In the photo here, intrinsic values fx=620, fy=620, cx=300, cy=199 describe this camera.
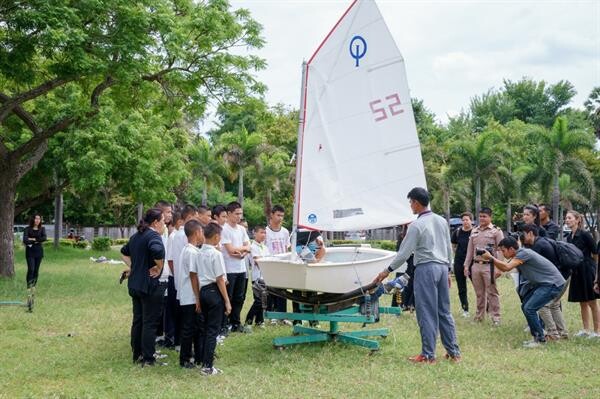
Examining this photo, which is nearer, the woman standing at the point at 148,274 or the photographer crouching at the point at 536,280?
the woman standing at the point at 148,274

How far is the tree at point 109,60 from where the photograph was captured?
1243 cm

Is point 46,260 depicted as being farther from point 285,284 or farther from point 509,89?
point 509,89

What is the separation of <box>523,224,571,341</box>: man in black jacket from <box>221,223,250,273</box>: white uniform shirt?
13.5 ft

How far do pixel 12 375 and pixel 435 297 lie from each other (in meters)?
4.77

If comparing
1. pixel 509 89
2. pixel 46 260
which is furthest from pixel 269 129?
pixel 509 89

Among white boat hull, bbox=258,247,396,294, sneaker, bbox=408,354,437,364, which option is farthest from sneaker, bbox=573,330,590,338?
white boat hull, bbox=258,247,396,294

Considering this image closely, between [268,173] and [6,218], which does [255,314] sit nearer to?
[6,218]

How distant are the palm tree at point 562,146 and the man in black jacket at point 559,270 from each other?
23596mm

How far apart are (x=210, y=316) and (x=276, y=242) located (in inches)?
118

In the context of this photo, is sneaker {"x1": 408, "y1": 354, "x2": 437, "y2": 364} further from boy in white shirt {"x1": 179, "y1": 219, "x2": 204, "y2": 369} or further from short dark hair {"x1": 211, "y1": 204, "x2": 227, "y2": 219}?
short dark hair {"x1": 211, "y1": 204, "x2": 227, "y2": 219}

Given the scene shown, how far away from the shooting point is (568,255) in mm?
8648

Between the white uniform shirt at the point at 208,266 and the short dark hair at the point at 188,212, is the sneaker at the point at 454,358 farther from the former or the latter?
the short dark hair at the point at 188,212

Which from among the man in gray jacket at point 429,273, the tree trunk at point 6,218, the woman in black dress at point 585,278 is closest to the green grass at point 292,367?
the man in gray jacket at point 429,273

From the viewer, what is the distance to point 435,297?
725 cm
